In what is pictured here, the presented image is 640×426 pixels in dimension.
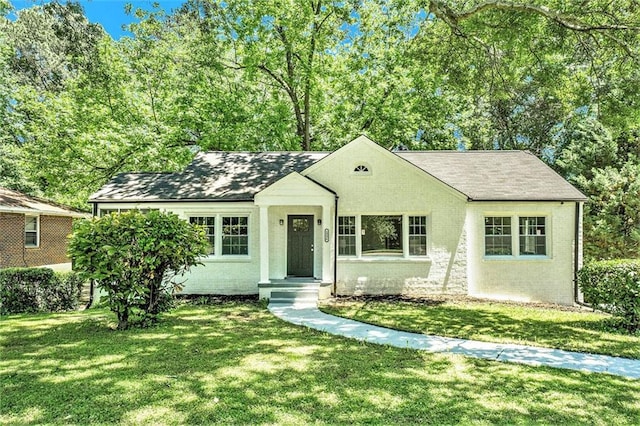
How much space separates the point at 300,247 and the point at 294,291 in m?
1.88

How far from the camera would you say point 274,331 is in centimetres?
827

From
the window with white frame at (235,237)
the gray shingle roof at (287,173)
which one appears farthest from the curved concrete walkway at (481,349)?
the gray shingle roof at (287,173)

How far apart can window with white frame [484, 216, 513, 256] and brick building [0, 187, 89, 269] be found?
19695 mm

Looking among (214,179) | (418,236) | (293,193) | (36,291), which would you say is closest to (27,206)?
(36,291)

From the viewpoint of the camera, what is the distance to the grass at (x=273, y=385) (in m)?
4.31

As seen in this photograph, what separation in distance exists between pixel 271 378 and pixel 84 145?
1636cm

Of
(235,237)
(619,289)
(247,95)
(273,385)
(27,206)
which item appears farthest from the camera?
(247,95)

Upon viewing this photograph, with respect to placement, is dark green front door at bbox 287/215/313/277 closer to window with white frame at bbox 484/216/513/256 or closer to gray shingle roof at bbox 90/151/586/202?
gray shingle roof at bbox 90/151/586/202

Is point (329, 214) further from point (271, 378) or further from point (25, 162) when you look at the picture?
point (25, 162)

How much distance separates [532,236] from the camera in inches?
525

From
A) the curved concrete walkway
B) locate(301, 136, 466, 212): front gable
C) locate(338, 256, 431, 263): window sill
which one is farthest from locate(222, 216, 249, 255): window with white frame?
the curved concrete walkway

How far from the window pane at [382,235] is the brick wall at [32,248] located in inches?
626

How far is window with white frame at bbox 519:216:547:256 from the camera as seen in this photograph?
13.3 metres

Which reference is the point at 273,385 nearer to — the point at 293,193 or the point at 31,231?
the point at 293,193
